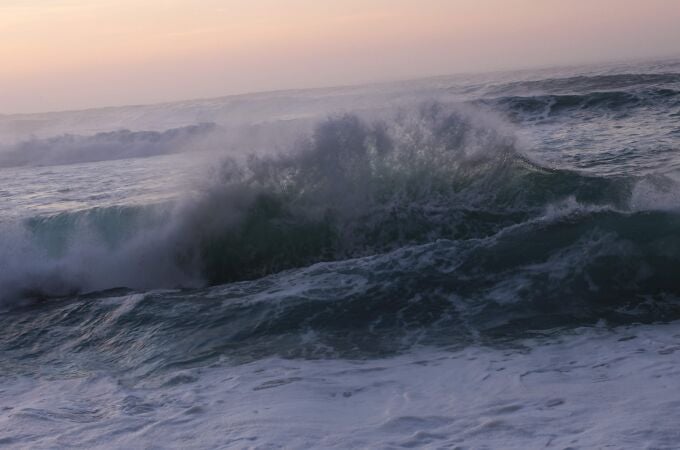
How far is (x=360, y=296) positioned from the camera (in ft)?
22.5

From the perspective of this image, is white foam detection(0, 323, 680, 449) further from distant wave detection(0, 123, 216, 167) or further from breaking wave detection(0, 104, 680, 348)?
distant wave detection(0, 123, 216, 167)

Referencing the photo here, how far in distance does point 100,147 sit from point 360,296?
70.3 feet

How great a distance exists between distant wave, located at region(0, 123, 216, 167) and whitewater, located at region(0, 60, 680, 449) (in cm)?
1161

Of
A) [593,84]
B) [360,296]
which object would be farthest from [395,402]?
[593,84]

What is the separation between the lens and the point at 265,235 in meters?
9.33

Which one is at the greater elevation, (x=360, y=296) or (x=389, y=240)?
(x=389, y=240)

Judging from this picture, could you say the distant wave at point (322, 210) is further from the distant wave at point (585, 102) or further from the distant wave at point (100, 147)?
the distant wave at point (100, 147)

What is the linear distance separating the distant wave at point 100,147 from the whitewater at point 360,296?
38.1 ft

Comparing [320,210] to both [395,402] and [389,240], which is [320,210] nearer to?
[389,240]

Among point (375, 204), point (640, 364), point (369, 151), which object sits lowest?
point (640, 364)

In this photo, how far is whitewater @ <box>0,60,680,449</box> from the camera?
171 inches

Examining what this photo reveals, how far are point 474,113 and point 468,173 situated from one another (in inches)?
52.1

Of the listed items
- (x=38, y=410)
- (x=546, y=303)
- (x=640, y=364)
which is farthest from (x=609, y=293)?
(x=38, y=410)

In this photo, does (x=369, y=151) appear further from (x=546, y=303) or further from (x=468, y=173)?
(x=546, y=303)
